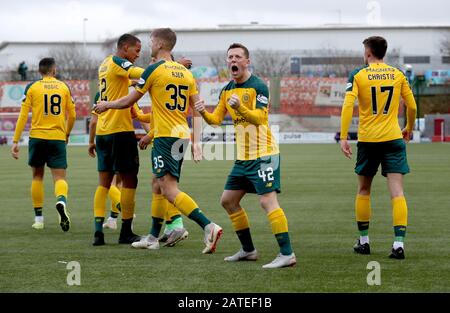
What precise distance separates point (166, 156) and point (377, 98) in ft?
7.24

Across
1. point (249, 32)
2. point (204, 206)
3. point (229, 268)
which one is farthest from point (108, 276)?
point (249, 32)

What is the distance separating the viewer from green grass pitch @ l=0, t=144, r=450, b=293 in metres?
7.51

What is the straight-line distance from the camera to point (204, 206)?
14617 mm

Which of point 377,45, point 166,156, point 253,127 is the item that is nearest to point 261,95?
point 253,127

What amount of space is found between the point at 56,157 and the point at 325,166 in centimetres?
1406

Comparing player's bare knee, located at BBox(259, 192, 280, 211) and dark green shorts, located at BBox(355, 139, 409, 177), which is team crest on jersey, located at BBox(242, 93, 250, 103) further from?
dark green shorts, located at BBox(355, 139, 409, 177)

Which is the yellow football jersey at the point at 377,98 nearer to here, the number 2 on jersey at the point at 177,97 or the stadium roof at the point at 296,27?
the number 2 on jersey at the point at 177,97

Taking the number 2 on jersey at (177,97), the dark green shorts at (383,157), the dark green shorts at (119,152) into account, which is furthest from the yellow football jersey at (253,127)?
the dark green shorts at (119,152)

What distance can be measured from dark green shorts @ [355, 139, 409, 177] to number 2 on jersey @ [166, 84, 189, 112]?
186cm

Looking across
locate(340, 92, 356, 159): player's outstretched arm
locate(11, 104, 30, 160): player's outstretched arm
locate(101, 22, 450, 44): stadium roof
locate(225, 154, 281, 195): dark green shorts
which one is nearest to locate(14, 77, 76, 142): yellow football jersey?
locate(11, 104, 30, 160): player's outstretched arm

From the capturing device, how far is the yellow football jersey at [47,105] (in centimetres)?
1215

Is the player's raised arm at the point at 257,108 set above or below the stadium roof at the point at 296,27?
below

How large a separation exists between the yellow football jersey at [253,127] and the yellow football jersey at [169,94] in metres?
0.88
